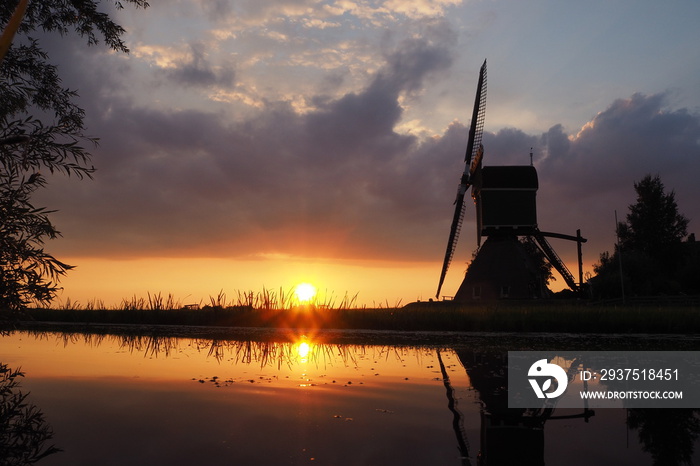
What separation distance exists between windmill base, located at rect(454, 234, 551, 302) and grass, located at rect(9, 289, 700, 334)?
976 centimetres

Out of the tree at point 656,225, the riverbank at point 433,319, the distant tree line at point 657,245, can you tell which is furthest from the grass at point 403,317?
the tree at point 656,225

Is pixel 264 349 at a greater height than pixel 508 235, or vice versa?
pixel 508 235

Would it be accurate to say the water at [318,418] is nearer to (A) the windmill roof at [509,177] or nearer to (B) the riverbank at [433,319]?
(B) the riverbank at [433,319]

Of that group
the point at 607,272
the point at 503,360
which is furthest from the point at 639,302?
the point at 503,360

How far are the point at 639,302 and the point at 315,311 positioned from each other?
24.9m

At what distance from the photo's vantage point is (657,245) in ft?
203

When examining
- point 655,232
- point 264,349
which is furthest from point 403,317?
point 655,232

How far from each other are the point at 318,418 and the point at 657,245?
6372 cm

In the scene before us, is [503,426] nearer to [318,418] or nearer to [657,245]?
[318,418]

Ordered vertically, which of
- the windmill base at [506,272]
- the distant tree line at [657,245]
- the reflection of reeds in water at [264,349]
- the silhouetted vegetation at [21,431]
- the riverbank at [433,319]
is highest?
the distant tree line at [657,245]

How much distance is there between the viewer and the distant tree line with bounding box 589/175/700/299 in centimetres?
5441

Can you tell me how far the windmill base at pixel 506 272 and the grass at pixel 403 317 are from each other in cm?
976
